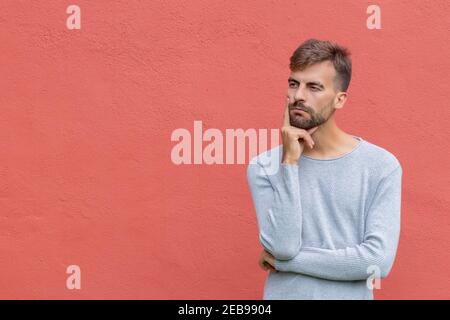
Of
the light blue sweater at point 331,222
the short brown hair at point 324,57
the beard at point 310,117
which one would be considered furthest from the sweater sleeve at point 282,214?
the short brown hair at point 324,57

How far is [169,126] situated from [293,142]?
50.6 inches

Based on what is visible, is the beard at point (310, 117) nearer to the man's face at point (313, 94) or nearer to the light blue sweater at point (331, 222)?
the man's face at point (313, 94)

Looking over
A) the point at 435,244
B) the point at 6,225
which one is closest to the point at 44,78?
the point at 6,225

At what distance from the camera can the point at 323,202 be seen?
8.66 feet

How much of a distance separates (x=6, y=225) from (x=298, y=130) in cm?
182

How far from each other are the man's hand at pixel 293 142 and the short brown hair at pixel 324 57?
0.64ft

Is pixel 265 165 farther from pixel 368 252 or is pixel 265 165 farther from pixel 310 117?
pixel 368 252

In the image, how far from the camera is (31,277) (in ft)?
12.7

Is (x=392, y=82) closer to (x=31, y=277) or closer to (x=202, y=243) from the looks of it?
(x=202, y=243)

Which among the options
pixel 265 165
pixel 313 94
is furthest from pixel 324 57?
pixel 265 165

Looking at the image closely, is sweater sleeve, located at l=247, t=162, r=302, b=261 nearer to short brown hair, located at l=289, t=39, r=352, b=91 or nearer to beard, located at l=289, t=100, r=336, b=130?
beard, located at l=289, t=100, r=336, b=130

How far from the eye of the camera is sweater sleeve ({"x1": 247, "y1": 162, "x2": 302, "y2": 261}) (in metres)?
2.56

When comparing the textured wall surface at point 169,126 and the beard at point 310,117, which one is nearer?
the beard at point 310,117

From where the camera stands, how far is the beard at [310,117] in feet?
8.64
